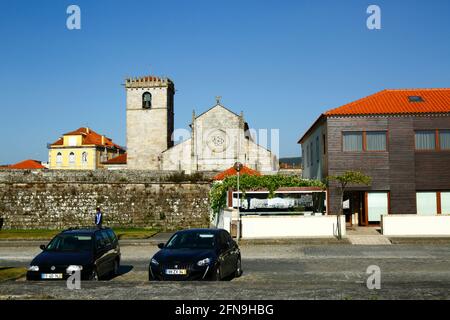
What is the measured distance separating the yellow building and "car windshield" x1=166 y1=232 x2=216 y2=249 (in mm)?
77190

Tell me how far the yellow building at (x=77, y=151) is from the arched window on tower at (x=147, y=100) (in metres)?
21.5

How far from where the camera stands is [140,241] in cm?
2658

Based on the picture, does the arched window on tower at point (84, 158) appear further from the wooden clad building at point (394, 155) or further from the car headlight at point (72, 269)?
the car headlight at point (72, 269)

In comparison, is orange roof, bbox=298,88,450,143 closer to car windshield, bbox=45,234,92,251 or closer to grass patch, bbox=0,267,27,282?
car windshield, bbox=45,234,92,251

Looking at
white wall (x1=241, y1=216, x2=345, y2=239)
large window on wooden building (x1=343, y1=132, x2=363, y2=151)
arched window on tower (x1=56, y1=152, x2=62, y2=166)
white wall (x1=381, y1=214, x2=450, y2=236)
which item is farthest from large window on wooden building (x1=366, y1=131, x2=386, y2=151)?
arched window on tower (x1=56, y1=152, x2=62, y2=166)

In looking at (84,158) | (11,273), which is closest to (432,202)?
(11,273)

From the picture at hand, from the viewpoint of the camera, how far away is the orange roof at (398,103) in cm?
2970

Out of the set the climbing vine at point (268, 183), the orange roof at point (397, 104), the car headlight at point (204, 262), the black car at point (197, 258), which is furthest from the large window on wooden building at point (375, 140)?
the car headlight at point (204, 262)

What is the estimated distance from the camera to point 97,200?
133 feet

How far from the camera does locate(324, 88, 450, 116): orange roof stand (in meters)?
29.7

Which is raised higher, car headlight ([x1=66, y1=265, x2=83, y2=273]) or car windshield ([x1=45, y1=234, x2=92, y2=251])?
car windshield ([x1=45, y1=234, x2=92, y2=251])

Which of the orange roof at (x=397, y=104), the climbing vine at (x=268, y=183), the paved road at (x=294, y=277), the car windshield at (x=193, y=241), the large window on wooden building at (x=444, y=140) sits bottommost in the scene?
the paved road at (x=294, y=277)
